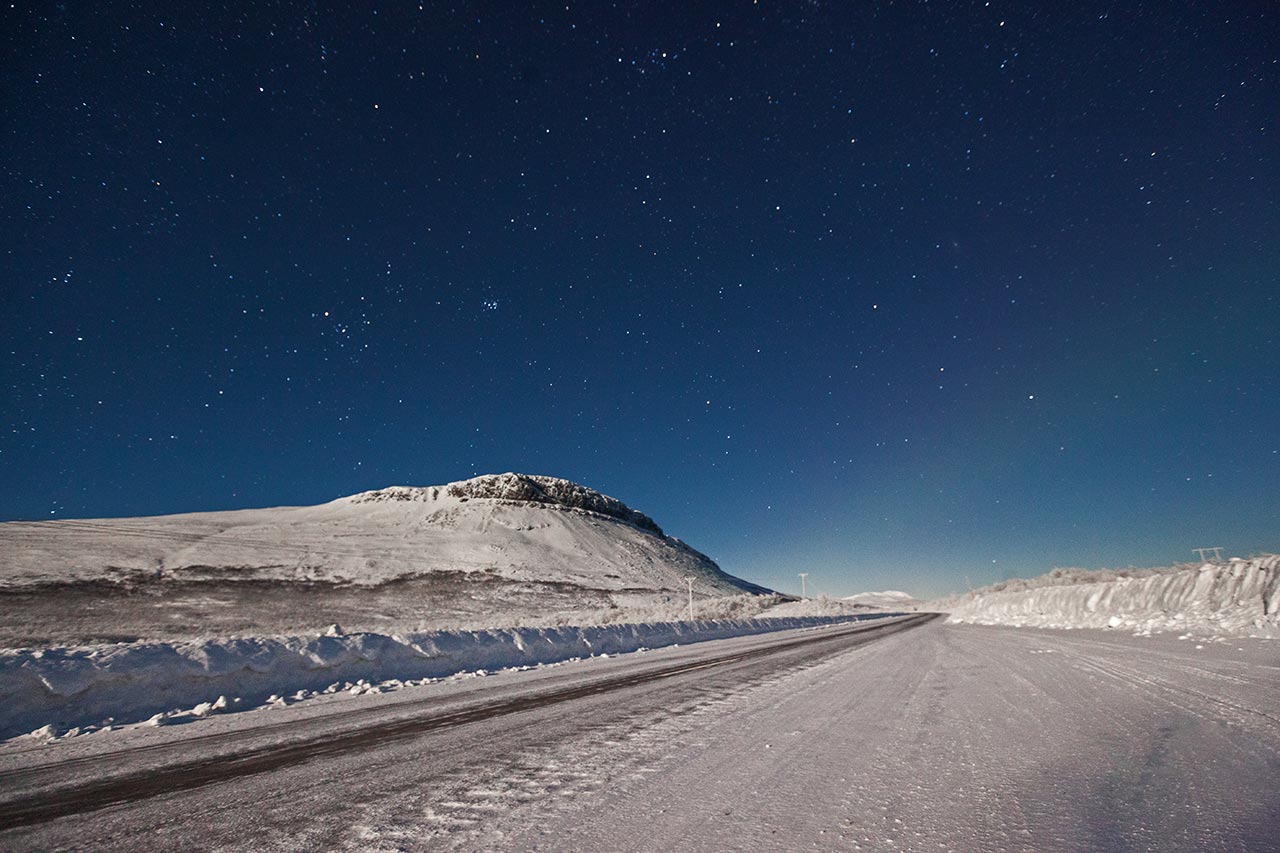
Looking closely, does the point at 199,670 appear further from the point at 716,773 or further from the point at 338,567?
the point at 338,567

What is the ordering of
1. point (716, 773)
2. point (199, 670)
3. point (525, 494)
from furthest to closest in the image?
1. point (525, 494)
2. point (199, 670)
3. point (716, 773)

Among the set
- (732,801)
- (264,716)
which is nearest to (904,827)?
(732,801)

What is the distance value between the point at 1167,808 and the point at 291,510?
12728 centimetres

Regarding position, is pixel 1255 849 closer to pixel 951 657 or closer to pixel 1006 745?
pixel 1006 745

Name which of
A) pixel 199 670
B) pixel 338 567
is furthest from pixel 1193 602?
pixel 338 567

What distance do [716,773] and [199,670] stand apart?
8570 millimetres

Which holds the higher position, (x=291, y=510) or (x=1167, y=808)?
(x=291, y=510)

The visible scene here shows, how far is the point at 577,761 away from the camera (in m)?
3.45

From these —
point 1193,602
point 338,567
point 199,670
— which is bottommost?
point 199,670

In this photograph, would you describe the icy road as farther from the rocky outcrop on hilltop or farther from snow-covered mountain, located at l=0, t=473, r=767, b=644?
the rocky outcrop on hilltop

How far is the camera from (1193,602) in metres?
13.0

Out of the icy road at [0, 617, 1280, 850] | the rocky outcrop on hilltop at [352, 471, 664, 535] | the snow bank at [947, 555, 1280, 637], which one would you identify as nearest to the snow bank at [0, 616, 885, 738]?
the icy road at [0, 617, 1280, 850]

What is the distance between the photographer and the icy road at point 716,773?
2.26 meters

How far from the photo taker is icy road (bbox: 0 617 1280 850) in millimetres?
2264
